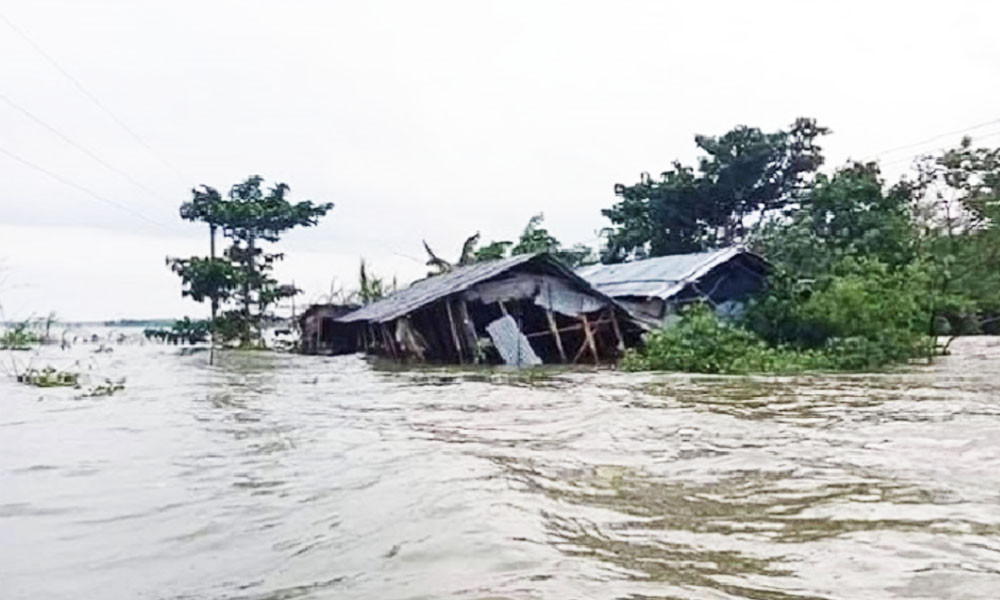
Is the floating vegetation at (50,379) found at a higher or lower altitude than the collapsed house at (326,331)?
lower

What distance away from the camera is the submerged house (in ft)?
78.6

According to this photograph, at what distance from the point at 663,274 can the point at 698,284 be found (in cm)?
110

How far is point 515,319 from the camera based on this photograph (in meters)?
23.3

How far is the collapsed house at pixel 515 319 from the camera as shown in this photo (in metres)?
22.0

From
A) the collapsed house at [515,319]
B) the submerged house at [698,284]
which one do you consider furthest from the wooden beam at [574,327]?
the submerged house at [698,284]

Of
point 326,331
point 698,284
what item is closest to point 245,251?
point 326,331

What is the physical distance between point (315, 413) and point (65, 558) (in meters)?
7.15

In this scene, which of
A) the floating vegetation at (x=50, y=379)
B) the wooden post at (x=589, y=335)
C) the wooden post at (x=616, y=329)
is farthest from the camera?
the wooden post at (x=616, y=329)

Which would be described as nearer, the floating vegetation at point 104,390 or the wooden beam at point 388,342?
the floating vegetation at point 104,390

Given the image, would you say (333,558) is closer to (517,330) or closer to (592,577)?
(592,577)

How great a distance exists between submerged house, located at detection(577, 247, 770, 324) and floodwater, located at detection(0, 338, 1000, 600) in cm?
1130

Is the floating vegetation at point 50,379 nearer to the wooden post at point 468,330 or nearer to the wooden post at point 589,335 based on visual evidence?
the wooden post at point 468,330

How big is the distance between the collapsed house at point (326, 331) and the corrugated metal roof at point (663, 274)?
408 inches

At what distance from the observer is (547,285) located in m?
22.8
